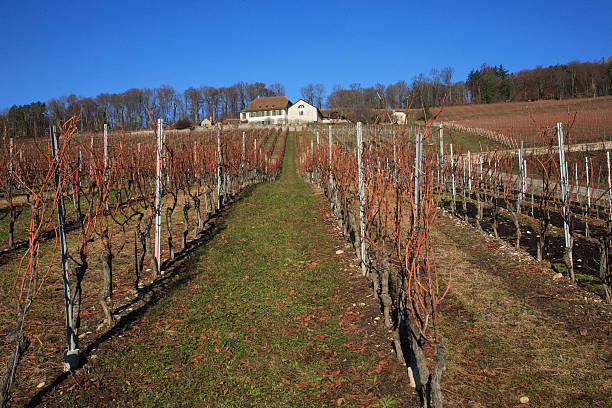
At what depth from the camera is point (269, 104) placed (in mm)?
75375

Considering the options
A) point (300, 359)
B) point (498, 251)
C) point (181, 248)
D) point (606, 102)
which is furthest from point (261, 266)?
point (606, 102)

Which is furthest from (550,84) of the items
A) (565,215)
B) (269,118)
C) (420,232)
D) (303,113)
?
(420,232)

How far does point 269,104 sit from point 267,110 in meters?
2.53

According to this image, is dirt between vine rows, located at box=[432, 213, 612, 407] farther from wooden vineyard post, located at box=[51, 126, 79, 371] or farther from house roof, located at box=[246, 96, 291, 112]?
house roof, located at box=[246, 96, 291, 112]

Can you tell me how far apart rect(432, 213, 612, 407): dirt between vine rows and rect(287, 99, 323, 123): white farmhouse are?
66188mm

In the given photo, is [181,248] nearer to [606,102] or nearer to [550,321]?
[550,321]

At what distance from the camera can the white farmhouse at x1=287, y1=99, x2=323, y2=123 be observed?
70812 millimetres

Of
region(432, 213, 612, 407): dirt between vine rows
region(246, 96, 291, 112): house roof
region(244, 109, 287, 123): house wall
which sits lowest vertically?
region(432, 213, 612, 407): dirt between vine rows

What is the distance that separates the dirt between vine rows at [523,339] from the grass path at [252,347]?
68 centimetres

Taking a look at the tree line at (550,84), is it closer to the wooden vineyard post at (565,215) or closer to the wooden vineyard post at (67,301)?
the wooden vineyard post at (565,215)

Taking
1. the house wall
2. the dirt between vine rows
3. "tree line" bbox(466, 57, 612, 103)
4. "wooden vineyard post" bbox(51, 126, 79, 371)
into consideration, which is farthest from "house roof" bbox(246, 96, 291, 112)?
"wooden vineyard post" bbox(51, 126, 79, 371)

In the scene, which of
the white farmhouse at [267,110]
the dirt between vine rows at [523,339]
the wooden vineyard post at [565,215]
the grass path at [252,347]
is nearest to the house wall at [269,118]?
the white farmhouse at [267,110]

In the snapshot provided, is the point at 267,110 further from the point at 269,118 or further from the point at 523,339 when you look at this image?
the point at 523,339

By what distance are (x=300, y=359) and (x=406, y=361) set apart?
0.96 metres
